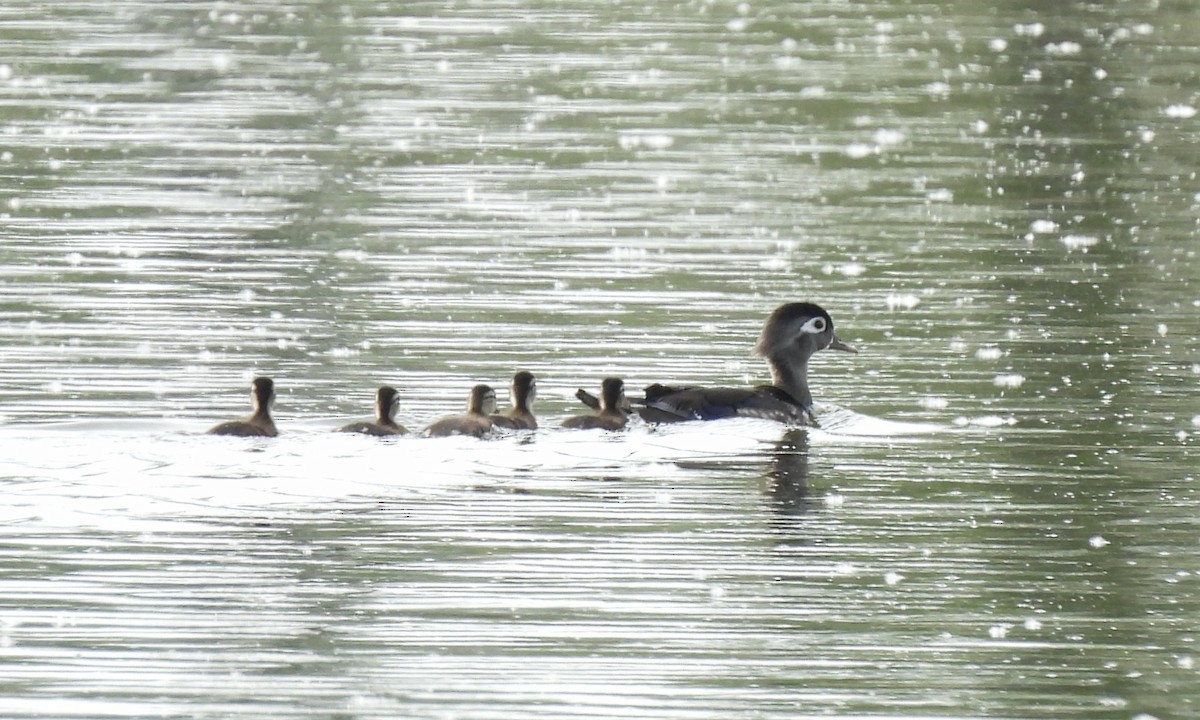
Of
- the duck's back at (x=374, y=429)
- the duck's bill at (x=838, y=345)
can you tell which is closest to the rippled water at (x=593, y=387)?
the duck's back at (x=374, y=429)

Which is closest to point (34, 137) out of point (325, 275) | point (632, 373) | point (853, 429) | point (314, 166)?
point (314, 166)

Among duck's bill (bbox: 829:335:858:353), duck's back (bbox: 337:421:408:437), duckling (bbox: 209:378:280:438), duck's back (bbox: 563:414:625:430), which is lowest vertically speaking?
duck's back (bbox: 563:414:625:430)

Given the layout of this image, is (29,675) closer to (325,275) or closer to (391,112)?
(325,275)

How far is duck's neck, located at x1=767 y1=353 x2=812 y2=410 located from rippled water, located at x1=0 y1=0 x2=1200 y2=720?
0.34m

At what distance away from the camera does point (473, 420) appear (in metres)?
13.9

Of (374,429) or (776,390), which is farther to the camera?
(776,390)

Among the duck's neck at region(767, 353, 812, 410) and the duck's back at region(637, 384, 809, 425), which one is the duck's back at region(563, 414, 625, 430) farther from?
the duck's neck at region(767, 353, 812, 410)

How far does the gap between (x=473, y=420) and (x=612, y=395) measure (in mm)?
945

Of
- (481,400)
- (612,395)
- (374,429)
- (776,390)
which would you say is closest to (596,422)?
(612,395)

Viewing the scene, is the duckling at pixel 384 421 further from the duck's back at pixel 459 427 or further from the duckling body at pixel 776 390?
the duckling body at pixel 776 390

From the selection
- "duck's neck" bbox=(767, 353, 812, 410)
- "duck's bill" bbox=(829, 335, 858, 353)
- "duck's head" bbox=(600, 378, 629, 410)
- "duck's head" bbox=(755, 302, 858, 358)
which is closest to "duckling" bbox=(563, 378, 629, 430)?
"duck's head" bbox=(600, 378, 629, 410)

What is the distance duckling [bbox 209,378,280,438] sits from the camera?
530 inches

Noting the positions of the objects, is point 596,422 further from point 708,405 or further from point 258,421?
point 258,421

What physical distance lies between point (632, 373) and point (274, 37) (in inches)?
1031
